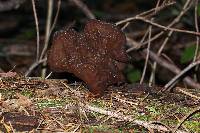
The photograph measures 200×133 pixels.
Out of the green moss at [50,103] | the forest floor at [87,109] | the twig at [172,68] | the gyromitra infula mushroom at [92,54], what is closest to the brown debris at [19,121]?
the forest floor at [87,109]

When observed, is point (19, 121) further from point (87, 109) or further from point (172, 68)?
point (172, 68)

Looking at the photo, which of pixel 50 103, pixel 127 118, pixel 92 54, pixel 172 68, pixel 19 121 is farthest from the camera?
pixel 172 68

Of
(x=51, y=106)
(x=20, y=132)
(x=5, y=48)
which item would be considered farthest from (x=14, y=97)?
(x=5, y=48)

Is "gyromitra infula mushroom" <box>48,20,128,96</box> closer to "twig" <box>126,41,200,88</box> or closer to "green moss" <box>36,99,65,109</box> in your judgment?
"green moss" <box>36,99,65,109</box>

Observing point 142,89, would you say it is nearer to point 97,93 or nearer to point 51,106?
point 97,93

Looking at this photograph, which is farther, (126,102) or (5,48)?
(5,48)

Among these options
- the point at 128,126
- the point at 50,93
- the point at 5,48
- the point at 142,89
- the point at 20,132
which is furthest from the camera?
the point at 5,48

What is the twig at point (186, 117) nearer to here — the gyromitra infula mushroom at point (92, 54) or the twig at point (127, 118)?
the twig at point (127, 118)

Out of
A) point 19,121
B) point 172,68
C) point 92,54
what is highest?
point 92,54

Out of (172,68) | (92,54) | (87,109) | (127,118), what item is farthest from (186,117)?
(172,68)
